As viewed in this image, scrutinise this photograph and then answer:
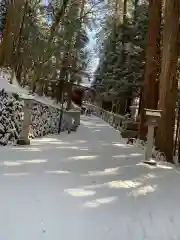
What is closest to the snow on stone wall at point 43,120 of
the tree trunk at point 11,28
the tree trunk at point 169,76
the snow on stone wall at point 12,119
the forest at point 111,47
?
the snow on stone wall at point 12,119

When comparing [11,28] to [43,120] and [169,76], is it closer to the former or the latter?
[43,120]

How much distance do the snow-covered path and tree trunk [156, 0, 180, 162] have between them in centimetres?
239

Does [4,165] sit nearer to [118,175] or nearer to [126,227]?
[118,175]

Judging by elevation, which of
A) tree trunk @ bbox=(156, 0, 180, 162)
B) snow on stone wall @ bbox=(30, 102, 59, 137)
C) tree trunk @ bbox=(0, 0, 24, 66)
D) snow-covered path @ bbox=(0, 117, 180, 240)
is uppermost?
tree trunk @ bbox=(0, 0, 24, 66)

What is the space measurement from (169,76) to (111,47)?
73.9 feet

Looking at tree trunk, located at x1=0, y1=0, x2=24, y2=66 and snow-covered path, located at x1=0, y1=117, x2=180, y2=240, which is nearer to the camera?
snow-covered path, located at x1=0, y1=117, x2=180, y2=240

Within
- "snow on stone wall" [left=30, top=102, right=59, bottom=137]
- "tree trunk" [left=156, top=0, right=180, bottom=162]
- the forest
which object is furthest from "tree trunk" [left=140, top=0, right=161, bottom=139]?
"snow on stone wall" [left=30, top=102, right=59, bottom=137]

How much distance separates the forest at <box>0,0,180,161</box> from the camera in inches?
422

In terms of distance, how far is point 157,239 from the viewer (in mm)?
4258

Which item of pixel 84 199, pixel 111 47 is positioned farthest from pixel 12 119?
pixel 111 47

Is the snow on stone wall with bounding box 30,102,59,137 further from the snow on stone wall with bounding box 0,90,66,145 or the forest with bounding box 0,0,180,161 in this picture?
the forest with bounding box 0,0,180,161

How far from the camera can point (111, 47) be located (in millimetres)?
32594

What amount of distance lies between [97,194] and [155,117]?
11.1 feet

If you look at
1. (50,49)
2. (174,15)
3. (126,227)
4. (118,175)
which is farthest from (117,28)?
(126,227)
